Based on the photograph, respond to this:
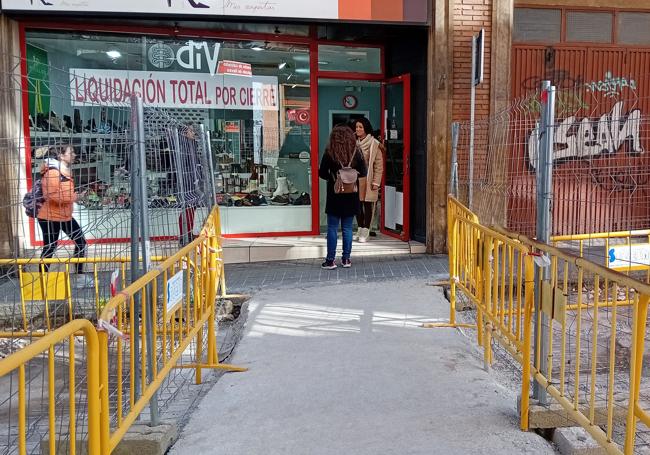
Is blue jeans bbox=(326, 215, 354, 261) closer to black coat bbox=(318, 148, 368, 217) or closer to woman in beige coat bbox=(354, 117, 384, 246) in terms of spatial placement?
black coat bbox=(318, 148, 368, 217)

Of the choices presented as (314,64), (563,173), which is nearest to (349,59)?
(314,64)

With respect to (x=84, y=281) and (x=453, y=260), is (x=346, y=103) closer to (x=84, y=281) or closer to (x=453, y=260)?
(x=453, y=260)

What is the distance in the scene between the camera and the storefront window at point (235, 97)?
8.93 metres

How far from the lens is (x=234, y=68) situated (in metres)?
9.35

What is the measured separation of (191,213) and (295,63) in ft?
16.2

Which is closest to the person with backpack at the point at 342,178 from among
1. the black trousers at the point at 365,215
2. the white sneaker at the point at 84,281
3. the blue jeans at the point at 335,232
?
the blue jeans at the point at 335,232

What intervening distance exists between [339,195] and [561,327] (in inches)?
162

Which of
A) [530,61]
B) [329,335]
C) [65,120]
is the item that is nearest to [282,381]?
[329,335]

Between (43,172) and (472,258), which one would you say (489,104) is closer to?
(472,258)

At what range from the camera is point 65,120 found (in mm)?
4656

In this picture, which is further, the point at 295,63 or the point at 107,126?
the point at 295,63

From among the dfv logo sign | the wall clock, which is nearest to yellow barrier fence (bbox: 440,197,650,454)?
the dfv logo sign

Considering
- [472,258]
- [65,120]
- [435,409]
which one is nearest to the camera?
[435,409]

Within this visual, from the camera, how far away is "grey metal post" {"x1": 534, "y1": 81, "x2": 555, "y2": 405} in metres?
3.58
